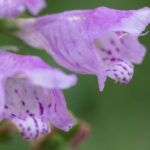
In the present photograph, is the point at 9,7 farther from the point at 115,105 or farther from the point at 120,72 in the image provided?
the point at 115,105

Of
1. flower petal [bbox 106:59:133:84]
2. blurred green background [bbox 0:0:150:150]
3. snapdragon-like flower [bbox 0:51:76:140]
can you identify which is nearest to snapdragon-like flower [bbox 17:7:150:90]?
flower petal [bbox 106:59:133:84]

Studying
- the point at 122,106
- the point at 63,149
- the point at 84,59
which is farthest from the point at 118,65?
the point at 122,106

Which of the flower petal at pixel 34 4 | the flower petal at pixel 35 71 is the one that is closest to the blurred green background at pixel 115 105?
the flower petal at pixel 34 4

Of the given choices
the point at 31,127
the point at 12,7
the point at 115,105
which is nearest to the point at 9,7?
the point at 12,7

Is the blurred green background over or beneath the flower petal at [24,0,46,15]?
beneath

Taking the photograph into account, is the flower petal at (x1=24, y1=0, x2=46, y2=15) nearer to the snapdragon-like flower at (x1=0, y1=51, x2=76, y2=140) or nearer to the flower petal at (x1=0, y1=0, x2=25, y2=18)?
the flower petal at (x1=0, y1=0, x2=25, y2=18)

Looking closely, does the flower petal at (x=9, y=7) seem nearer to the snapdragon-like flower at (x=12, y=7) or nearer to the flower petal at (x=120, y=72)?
the snapdragon-like flower at (x=12, y=7)

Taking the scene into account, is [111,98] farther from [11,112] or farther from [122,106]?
[11,112]
